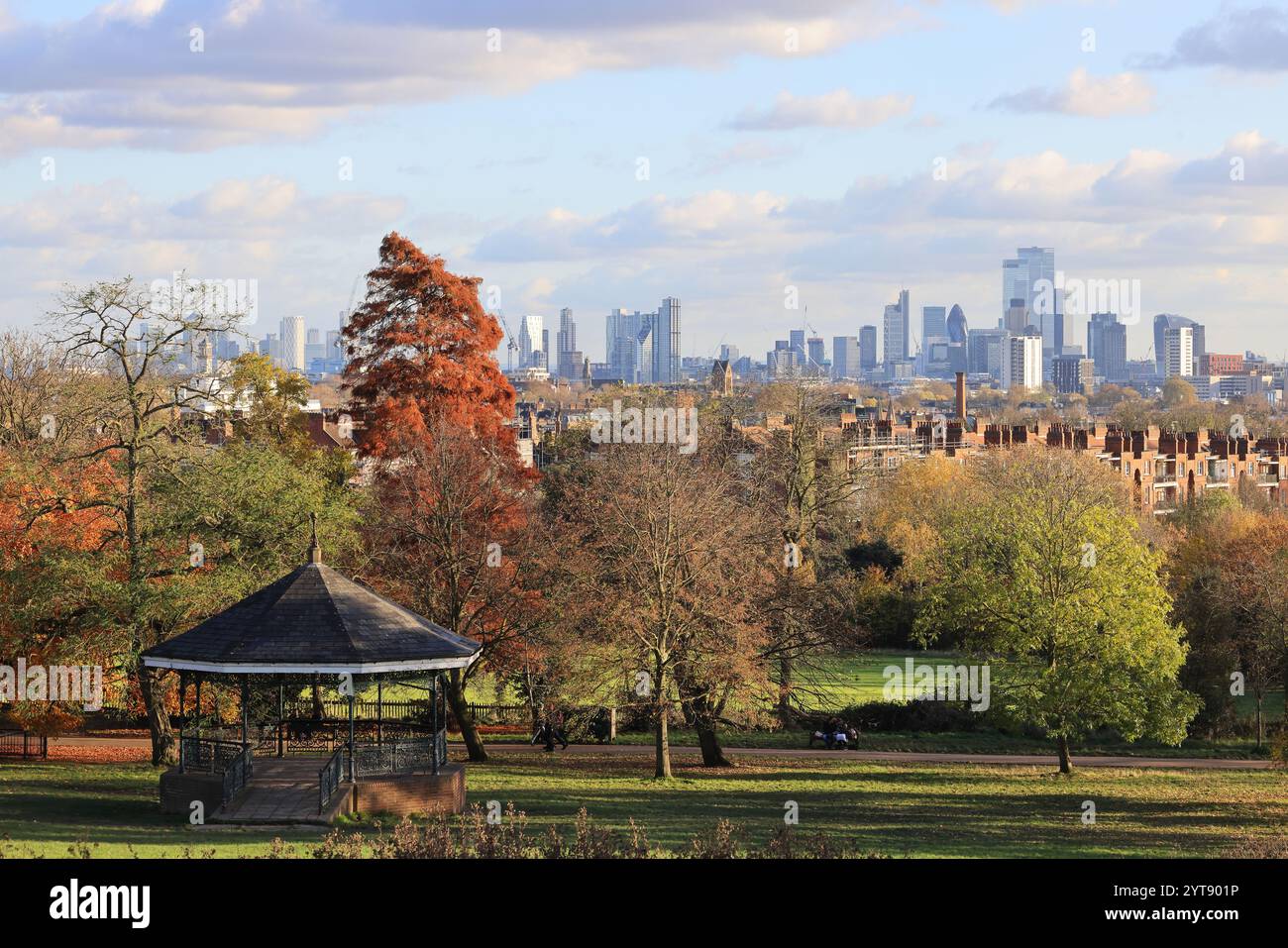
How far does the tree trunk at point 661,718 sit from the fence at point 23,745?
48.0 ft

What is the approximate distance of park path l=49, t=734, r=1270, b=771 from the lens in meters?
38.1

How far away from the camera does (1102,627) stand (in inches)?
1407

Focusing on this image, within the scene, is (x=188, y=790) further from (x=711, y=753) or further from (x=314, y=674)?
(x=711, y=753)

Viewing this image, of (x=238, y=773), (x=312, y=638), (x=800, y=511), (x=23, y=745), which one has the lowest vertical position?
(x=23, y=745)

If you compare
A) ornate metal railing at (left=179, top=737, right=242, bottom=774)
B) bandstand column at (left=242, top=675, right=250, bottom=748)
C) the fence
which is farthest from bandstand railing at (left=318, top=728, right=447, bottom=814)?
the fence

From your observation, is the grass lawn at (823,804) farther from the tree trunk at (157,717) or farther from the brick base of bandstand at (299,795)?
the tree trunk at (157,717)

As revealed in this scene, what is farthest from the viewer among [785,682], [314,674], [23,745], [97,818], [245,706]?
[785,682]

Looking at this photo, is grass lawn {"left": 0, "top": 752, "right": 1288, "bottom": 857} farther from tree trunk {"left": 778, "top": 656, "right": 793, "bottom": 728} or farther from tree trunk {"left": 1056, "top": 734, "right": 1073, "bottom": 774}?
tree trunk {"left": 778, "top": 656, "right": 793, "bottom": 728}

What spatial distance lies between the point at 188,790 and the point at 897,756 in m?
21.3

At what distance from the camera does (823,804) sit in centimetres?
2997

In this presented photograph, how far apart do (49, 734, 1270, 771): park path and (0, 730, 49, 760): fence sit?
49.5 inches

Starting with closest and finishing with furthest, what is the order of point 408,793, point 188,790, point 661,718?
1. point 188,790
2. point 408,793
3. point 661,718

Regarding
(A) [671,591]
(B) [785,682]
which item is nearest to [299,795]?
(A) [671,591]
